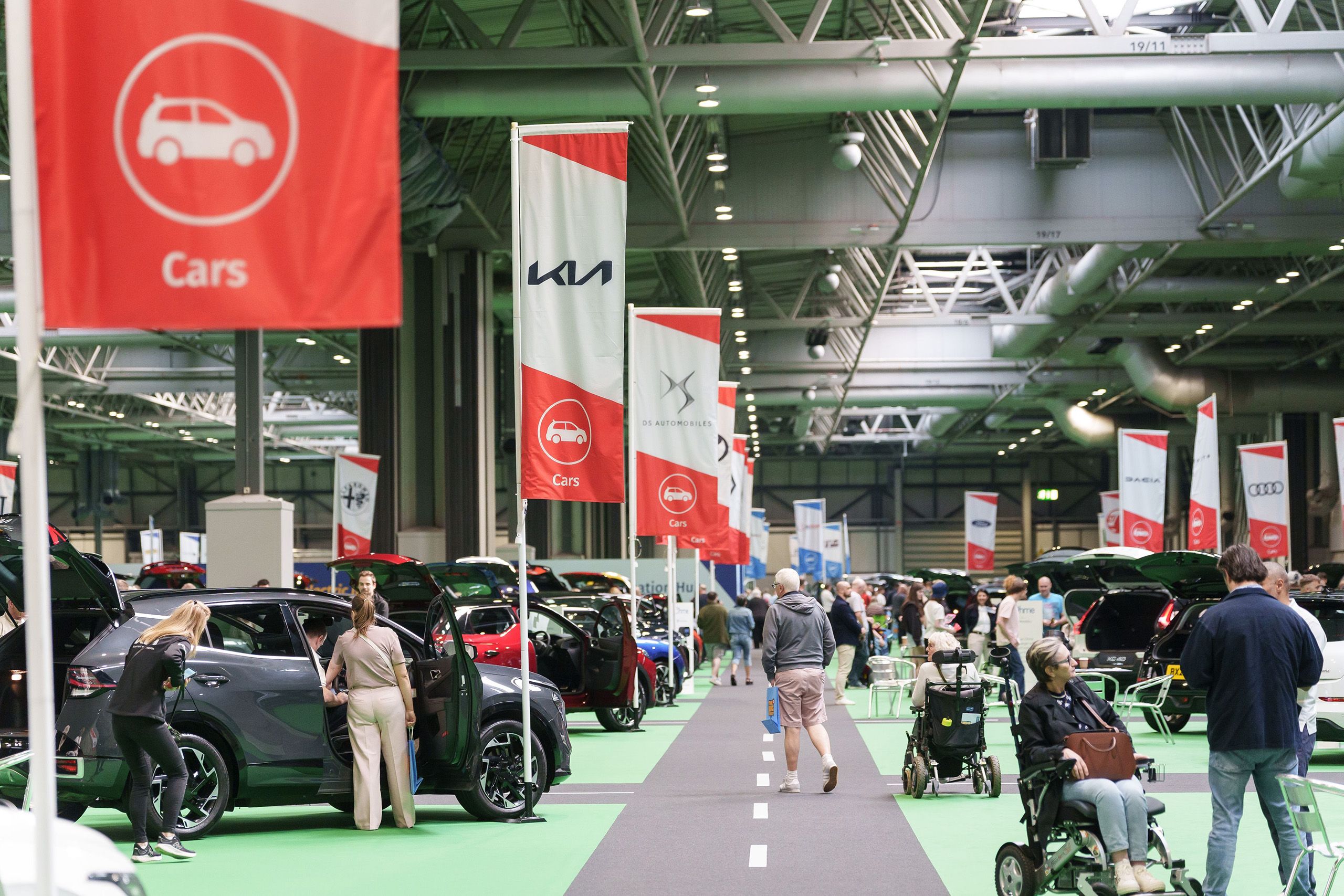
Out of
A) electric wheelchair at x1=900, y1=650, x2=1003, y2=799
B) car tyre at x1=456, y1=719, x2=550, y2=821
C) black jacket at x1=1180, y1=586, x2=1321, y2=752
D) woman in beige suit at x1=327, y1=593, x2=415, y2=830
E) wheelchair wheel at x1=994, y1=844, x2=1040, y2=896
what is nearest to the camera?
black jacket at x1=1180, y1=586, x2=1321, y2=752

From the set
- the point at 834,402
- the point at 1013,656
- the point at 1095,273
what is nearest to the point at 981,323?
the point at 834,402

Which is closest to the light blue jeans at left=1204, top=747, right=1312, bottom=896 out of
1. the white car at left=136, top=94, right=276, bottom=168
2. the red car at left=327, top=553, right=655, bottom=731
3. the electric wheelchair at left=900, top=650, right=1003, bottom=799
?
the electric wheelchair at left=900, top=650, right=1003, bottom=799

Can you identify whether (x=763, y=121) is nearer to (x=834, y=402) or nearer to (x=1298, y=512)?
(x=834, y=402)

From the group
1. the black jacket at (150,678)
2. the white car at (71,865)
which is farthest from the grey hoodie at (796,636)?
the white car at (71,865)

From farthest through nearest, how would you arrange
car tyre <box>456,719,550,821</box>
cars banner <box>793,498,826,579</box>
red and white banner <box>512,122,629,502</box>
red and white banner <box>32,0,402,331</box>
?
cars banner <box>793,498,826,579</box> < red and white banner <box>512,122,629,502</box> < car tyre <box>456,719,550,821</box> < red and white banner <box>32,0,402,331</box>

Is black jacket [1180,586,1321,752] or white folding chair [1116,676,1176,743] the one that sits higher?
black jacket [1180,586,1321,752]

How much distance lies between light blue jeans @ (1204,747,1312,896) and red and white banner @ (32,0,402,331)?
474 cm

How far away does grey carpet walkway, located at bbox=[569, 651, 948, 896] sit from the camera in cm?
897

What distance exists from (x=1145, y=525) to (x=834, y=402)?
18533 mm

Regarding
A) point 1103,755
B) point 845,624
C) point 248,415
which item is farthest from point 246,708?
point 845,624

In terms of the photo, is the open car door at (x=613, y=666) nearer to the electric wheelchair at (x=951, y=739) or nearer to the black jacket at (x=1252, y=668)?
the electric wheelchair at (x=951, y=739)

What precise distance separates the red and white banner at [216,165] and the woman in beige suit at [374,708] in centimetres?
644

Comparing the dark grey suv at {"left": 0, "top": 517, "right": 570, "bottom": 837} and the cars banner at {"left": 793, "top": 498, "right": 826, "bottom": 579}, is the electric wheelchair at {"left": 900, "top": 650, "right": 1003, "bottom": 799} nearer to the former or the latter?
the dark grey suv at {"left": 0, "top": 517, "right": 570, "bottom": 837}

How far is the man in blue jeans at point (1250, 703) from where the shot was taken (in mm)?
7270
